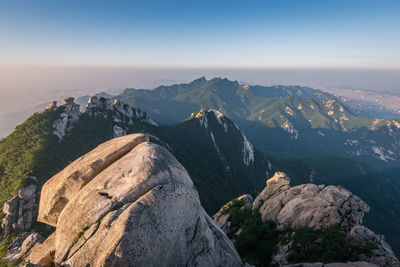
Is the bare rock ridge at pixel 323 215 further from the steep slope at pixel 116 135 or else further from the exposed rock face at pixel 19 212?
the steep slope at pixel 116 135

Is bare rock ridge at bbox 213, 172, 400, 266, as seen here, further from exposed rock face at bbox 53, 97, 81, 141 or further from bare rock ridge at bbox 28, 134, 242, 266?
exposed rock face at bbox 53, 97, 81, 141

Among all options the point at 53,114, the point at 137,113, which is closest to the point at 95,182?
the point at 53,114

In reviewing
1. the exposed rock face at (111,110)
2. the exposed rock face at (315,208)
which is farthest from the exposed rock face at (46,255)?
the exposed rock face at (111,110)

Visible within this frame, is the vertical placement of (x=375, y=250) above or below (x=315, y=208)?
above

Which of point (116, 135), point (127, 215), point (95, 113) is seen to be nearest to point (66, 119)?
point (95, 113)

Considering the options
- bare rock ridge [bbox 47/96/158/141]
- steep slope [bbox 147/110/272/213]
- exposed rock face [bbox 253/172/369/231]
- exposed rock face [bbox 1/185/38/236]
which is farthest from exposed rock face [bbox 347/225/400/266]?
bare rock ridge [bbox 47/96/158/141]

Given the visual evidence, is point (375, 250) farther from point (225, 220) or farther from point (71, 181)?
point (71, 181)
